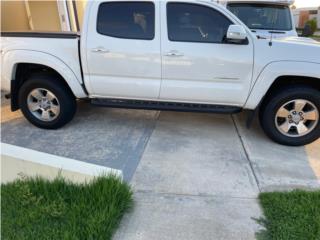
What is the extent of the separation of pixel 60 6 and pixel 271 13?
19.1 ft

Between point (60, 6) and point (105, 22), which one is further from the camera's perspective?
point (60, 6)

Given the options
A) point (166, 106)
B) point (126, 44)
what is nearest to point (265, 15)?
point (166, 106)

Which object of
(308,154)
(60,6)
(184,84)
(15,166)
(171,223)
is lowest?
(308,154)

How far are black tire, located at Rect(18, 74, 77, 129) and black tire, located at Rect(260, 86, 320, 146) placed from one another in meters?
2.88

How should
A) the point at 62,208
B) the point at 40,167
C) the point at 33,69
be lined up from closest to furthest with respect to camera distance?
1. the point at 62,208
2. the point at 40,167
3. the point at 33,69

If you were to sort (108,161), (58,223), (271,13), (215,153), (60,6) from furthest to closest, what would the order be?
(60,6) < (271,13) < (215,153) < (108,161) < (58,223)

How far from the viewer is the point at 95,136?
4.43m

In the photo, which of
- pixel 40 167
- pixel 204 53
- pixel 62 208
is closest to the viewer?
pixel 62 208

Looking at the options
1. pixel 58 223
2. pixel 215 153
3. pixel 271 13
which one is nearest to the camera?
pixel 58 223

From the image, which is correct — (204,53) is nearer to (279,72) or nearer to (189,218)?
(279,72)

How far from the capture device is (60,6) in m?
8.58

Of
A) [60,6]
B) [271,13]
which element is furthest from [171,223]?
[60,6]

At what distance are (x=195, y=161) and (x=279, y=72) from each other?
1609mm

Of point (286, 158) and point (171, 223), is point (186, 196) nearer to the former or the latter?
point (171, 223)
